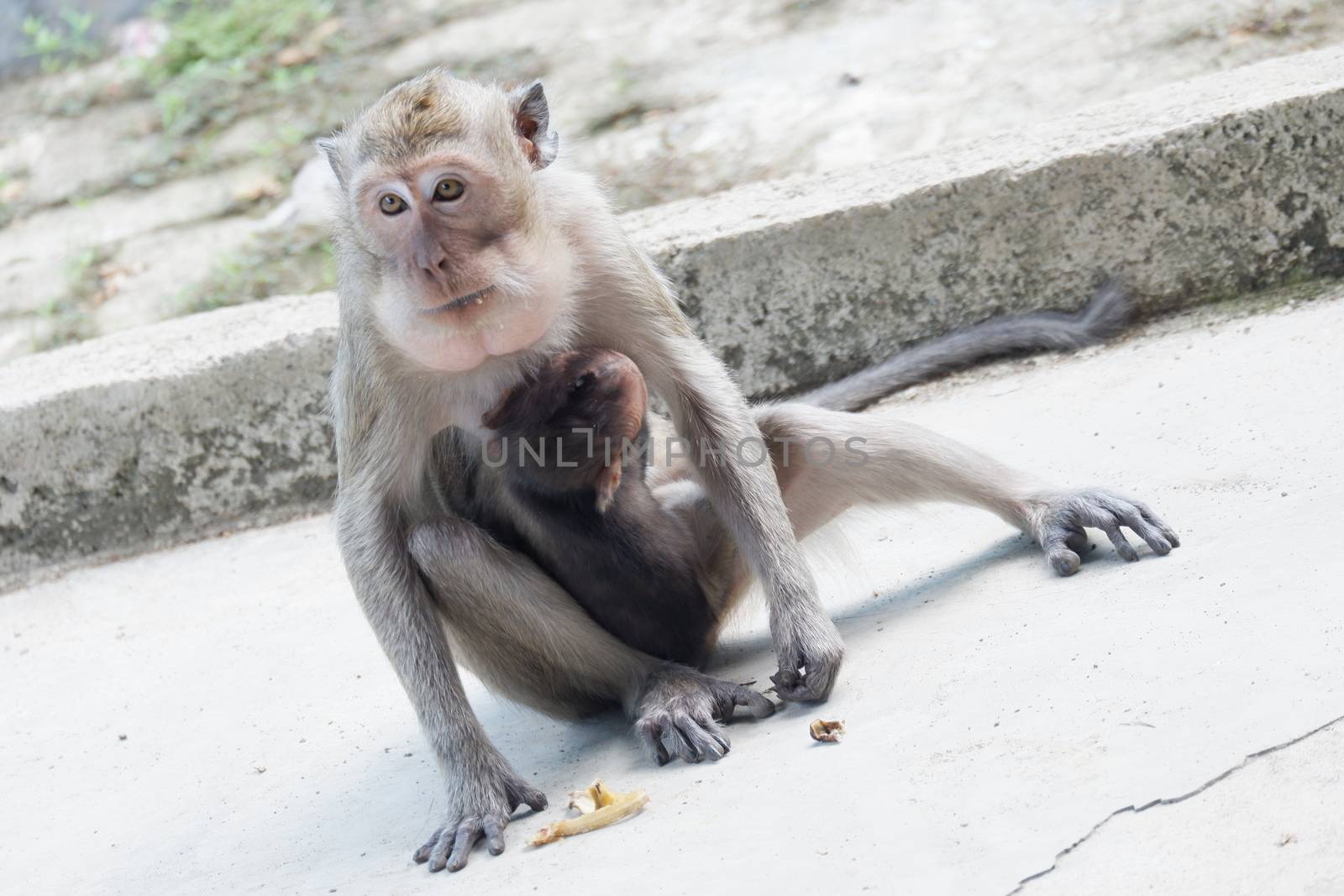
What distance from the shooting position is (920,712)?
114 inches

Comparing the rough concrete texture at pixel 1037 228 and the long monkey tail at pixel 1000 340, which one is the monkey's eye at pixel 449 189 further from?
the rough concrete texture at pixel 1037 228

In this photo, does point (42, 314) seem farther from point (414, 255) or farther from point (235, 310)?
point (414, 255)

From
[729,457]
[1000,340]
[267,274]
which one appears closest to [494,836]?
[729,457]

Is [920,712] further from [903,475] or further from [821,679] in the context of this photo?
[903,475]

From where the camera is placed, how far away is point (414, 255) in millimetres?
3090

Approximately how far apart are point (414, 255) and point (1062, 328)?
275cm

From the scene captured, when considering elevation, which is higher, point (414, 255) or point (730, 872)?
point (414, 255)

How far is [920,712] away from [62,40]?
9475mm

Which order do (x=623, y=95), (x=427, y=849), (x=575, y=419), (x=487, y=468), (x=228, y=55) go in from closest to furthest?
(x=427, y=849)
(x=575, y=419)
(x=487, y=468)
(x=623, y=95)
(x=228, y=55)

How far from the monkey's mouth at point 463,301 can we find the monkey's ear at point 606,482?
559 mm

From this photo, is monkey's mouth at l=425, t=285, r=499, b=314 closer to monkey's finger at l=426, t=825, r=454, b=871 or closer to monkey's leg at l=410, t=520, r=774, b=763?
monkey's leg at l=410, t=520, r=774, b=763

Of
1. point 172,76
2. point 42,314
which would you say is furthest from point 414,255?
point 172,76

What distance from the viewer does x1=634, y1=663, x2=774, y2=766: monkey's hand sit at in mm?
3117

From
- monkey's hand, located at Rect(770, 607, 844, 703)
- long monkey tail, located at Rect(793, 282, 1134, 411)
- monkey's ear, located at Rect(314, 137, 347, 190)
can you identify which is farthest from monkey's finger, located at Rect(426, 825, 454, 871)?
long monkey tail, located at Rect(793, 282, 1134, 411)
